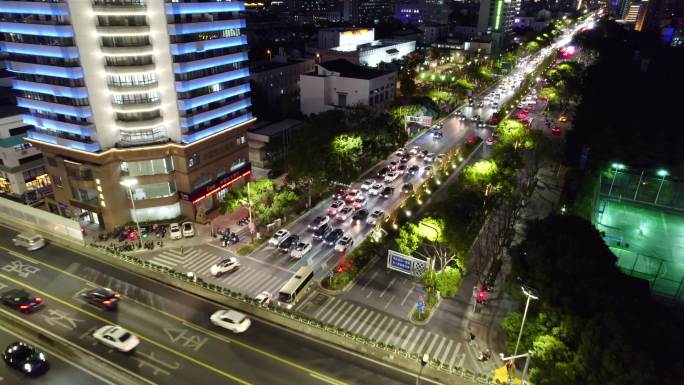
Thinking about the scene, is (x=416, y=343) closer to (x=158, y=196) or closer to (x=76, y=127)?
(x=158, y=196)

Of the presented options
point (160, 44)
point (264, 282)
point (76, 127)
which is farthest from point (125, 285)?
point (160, 44)

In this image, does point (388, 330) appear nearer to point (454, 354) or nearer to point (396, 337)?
point (396, 337)

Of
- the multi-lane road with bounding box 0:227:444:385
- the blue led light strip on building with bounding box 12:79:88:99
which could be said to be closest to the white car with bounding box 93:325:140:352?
the multi-lane road with bounding box 0:227:444:385

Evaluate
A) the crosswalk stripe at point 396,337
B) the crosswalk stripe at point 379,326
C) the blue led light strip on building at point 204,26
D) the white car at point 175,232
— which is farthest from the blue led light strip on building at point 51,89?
the crosswalk stripe at point 396,337

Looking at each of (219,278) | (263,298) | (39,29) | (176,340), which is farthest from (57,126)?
(263,298)

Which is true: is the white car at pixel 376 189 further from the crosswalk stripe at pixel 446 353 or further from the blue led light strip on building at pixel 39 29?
the blue led light strip on building at pixel 39 29

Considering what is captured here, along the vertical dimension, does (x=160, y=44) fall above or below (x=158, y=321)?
above
